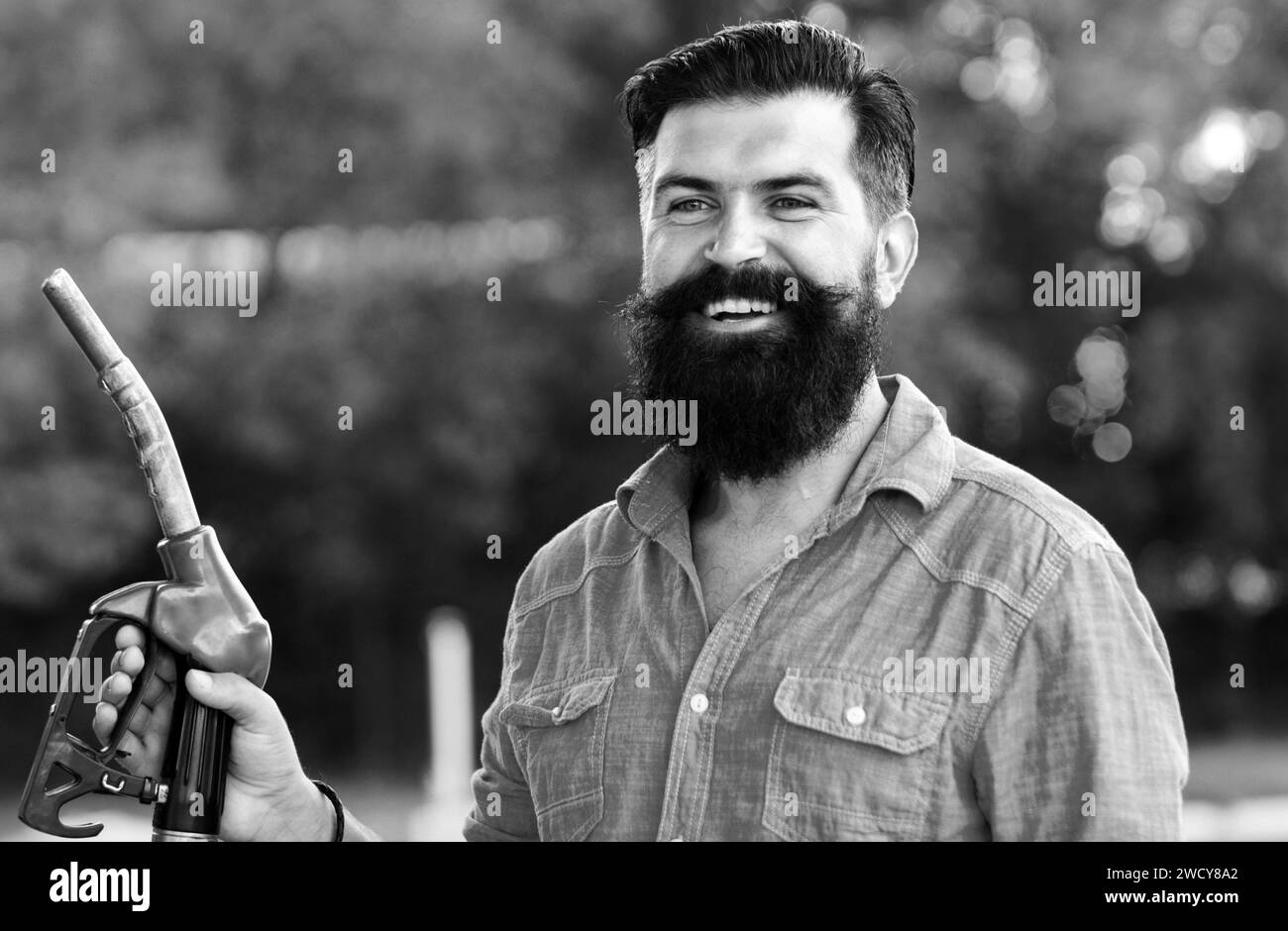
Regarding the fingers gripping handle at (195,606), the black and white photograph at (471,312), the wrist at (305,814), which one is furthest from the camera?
the black and white photograph at (471,312)

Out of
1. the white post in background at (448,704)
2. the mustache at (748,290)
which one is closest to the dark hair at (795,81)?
the mustache at (748,290)

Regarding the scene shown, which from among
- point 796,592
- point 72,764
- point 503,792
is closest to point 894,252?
point 796,592

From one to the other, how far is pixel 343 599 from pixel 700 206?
373 inches

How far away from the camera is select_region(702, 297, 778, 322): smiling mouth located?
2.16 metres

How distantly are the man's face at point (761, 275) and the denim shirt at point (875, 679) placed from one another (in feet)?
0.33

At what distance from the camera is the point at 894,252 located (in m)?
2.31

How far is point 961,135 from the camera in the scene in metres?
10.6

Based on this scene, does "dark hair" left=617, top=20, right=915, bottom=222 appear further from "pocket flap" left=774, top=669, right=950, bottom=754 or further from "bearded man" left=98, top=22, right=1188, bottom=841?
"pocket flap" left=774, top=669, right=950, bottom=754

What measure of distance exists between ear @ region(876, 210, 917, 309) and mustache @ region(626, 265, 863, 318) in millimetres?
85

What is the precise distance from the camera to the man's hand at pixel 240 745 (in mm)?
1896

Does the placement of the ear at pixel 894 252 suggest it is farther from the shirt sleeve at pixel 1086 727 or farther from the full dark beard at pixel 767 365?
the shirt sleeve at pixel 1086 727

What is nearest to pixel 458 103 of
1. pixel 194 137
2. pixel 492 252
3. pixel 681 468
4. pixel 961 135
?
pixel 492 252

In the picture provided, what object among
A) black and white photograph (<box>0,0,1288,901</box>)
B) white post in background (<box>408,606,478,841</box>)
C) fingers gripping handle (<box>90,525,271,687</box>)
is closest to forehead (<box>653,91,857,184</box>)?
fingers gripping handle (<box>90,525,271,687</box>)
